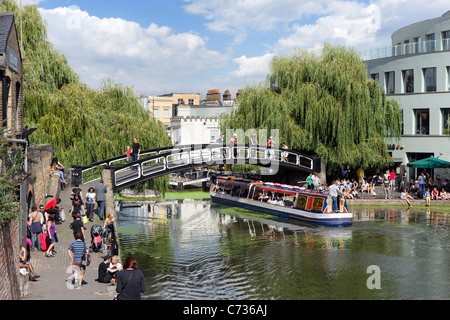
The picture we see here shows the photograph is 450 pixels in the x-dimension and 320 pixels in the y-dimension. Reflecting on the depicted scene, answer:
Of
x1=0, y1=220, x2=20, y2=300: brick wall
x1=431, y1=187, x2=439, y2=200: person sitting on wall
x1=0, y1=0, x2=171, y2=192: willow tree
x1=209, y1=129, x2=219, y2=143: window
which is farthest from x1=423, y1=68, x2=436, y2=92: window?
x1=0, y1=220, x2=20, y2=300: brick wall

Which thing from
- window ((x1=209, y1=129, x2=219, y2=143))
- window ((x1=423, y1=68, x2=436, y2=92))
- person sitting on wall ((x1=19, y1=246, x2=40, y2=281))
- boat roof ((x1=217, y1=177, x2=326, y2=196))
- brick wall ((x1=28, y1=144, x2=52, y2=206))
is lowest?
person sitting on wall ((x1=19, y1=246, x2=40, y2=281))

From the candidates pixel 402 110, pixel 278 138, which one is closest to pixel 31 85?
pixel 278 138

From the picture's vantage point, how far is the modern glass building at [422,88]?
41.2 m

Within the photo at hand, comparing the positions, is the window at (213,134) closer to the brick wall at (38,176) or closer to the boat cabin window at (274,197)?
the boat cabin window at (274,197)

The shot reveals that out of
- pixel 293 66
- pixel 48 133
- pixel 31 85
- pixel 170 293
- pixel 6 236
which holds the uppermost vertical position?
pixel 293 66

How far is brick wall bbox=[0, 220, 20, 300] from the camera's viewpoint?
1048cm

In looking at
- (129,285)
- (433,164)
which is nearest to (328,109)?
(433,164)

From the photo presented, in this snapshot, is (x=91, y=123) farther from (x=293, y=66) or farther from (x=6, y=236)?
(x=6, y=236)

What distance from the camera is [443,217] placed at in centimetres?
3036

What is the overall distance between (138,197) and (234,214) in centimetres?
1097

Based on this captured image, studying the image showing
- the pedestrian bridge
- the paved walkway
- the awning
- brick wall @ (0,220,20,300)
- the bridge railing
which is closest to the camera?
brick wall @ (0,220,20,300)

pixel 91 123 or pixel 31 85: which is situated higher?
pixel 31 85

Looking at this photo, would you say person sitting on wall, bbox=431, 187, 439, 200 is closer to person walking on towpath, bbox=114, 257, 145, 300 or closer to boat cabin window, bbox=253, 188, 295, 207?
boat cabin window, bbox=253, 188, 295, 207

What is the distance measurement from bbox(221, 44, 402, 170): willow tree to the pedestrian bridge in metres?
1.18
